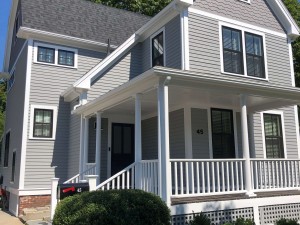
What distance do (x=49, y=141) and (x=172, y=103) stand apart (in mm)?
5582

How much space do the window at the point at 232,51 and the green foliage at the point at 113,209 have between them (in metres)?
6.81

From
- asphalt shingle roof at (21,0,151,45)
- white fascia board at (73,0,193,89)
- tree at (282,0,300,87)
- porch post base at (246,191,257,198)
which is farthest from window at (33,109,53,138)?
tree at (282,0,300,87)

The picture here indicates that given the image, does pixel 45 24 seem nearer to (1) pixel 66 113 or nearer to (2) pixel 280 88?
(1) pixel 66 113

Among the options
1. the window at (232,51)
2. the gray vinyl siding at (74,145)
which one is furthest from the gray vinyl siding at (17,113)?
the window at (232,51)

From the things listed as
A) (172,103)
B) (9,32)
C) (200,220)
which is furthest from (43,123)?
(9,32)

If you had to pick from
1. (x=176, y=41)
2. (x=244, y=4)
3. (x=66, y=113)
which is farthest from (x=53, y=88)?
(x=244, y=4)

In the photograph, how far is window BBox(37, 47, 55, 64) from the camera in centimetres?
1365

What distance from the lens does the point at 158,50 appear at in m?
12.3

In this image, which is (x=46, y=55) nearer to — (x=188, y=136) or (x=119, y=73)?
(x=119, y=73)

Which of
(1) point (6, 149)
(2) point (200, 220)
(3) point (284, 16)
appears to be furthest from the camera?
(1) point (6, 149)

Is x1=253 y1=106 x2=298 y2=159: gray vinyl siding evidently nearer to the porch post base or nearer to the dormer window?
the porch post base

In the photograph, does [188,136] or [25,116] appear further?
[25,116]

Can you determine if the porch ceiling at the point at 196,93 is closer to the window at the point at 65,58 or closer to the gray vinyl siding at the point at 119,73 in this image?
the gray vinyl siding at the point at 119,73

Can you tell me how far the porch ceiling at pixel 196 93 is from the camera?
778cm
